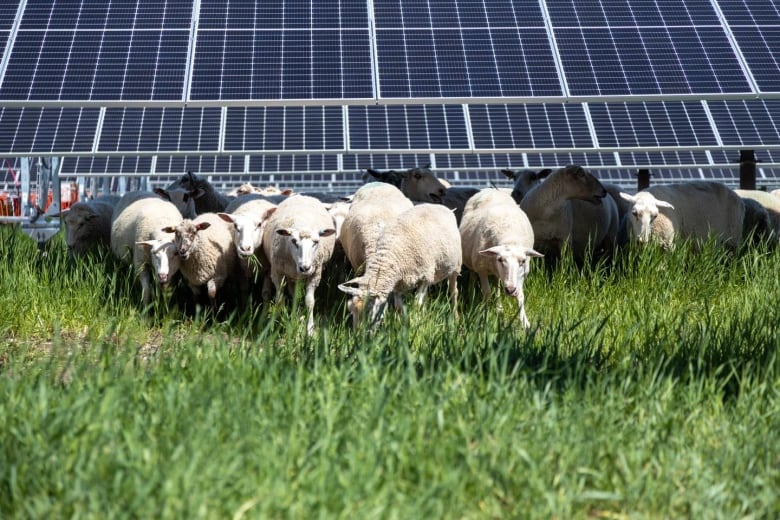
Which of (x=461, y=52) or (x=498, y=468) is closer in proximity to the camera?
(x=498, y=468)

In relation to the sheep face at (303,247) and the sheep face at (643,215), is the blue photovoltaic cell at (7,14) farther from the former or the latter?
the sheep face at (643,215)

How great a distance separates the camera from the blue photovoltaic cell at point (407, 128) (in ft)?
45.5

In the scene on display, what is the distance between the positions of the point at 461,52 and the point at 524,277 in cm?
399

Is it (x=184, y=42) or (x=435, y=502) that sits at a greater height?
(x=184, y=42)

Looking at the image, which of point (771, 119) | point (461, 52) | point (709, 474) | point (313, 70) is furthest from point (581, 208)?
point (709, 474)

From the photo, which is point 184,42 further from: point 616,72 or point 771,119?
point 771,119

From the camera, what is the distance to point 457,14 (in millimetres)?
13258

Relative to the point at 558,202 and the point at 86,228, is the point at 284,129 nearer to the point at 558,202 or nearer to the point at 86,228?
the point at 86,228

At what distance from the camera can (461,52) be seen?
39.7 ft

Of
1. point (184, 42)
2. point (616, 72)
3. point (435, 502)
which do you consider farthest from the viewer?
point (184, 42)

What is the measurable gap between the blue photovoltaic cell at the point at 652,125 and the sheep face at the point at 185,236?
5.47 meters

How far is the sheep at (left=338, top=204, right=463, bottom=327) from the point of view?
8.11 m

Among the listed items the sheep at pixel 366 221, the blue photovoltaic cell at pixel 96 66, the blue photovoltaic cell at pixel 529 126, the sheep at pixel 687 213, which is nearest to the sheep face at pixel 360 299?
the sheep at pixel 366 221

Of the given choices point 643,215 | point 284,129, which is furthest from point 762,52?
point 284,129
